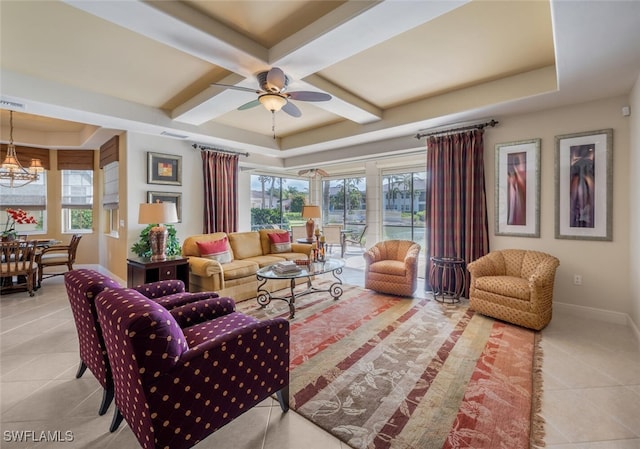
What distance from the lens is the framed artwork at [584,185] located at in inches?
131

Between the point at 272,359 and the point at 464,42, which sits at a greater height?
the point at 464,42

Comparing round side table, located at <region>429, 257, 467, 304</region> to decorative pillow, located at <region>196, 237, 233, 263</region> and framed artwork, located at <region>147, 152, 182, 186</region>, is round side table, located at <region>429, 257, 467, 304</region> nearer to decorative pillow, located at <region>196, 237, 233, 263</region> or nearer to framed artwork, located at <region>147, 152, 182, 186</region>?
decorative pillow, located at <region>196, 237, 233, 263</region>

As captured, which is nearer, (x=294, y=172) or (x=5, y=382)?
(x=5, y=382)

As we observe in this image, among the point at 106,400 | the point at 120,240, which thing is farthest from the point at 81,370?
the point at 120,240

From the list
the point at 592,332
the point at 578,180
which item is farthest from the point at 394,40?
the point at 592,332

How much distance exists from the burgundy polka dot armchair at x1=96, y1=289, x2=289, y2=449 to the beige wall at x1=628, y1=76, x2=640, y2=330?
362cm

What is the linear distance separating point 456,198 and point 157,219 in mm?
4110

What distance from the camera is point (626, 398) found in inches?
79.3

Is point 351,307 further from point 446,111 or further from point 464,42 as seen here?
point 464,42

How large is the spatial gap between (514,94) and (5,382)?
5470mm

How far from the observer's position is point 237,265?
4324 millimetres

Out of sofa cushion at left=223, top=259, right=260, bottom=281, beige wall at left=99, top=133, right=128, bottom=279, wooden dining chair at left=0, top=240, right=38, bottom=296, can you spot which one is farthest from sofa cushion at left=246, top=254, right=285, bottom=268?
wooden dining chair at left=0, top=240, right=38, bottom=296

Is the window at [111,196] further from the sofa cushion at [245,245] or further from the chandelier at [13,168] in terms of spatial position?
the sofa cushion at [245,245]

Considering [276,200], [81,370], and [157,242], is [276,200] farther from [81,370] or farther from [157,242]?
[81,370]
